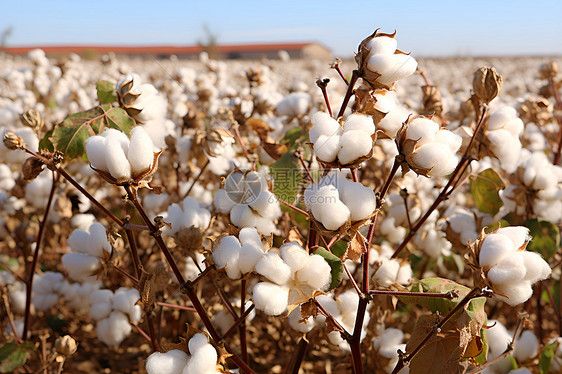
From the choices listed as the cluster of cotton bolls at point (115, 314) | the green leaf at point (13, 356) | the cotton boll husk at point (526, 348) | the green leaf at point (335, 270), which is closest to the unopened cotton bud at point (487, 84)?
the green leaf at point (335, 270)

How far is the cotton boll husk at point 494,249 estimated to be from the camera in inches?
29.8

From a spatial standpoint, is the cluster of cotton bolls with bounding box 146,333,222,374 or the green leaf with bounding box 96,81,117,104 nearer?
the cluster of cotton bolls with bounding box 146,333,222,374

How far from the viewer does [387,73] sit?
0.87 metres

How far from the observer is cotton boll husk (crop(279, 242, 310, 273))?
0.76 meters

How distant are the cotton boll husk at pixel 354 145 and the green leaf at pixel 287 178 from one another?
36 centimetres

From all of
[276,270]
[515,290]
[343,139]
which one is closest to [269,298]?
[276,270]

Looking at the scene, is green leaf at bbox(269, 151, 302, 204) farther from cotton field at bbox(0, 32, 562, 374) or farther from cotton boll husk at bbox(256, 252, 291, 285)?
cotton boll husk at bbox(256, 252, 291, 285)

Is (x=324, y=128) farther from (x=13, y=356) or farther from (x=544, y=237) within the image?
(x=13, y=356)

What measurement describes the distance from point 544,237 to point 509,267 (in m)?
0.83

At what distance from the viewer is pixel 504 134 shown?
46.6 inches

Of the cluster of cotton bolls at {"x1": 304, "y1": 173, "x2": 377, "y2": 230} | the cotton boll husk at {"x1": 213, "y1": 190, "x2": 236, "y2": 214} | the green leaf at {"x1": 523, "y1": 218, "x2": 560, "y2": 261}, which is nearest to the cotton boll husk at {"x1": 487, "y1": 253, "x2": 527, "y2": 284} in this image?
the cluster of cotton bolls at {"x1": 304, "y1": 173, "x2": 377, "y2": 230}

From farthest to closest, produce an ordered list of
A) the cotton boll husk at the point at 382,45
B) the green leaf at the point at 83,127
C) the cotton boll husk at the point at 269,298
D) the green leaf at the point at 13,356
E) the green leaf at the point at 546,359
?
1. the green leaf at the point at 13,356
2. the green leaf at the point at 546,359
3. the green leaf at the point at 83,127
4. the cotton boll husk at the point at 382,45
5. the cotton boll husk at the point at 269,298

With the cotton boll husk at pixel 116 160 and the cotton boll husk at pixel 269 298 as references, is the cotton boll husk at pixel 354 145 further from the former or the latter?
the cotton boll husk at pixel 116 160

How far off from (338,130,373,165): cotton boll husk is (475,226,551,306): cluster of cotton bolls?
25 centimetres
